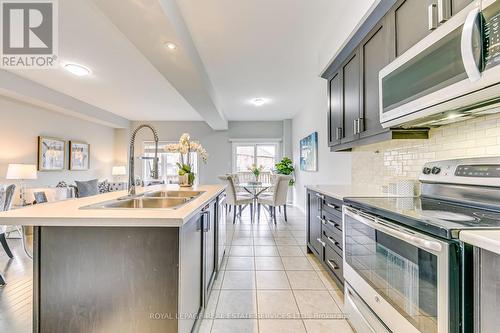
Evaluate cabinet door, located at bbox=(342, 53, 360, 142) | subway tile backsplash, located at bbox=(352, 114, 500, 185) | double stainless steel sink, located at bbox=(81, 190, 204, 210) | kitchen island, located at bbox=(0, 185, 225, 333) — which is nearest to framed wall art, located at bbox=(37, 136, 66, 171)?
double stainless steel sink, located at bbox=(81, 190, 204, 210)

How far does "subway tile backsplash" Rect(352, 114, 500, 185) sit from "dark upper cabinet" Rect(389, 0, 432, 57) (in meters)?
0.57

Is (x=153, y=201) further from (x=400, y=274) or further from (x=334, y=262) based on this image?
(x=400, y=274)

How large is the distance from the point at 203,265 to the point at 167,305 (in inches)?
22.0

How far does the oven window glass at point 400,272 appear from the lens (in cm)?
99

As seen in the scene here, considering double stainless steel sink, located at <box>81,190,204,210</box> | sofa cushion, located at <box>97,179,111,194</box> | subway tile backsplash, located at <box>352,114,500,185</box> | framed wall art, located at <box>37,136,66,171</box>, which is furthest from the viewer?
sofa cushion, located at <box>97,179,111,194</box>

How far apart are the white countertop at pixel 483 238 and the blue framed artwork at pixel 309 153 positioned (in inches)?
152

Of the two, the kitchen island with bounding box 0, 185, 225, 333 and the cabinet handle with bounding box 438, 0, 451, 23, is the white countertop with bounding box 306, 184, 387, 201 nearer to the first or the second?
the cabinet handle with bounding box 438, 0, 451, 23

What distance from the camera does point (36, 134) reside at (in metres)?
4.78

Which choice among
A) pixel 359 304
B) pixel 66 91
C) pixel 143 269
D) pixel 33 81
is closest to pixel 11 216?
pixel 143 269

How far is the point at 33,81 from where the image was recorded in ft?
13.4

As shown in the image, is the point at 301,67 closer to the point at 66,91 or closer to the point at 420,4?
the point at 420,4

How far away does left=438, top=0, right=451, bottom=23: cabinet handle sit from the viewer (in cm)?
116

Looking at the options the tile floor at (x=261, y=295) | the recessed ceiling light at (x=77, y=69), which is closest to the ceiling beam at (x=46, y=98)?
the recessed ceiling light at (x=77, y=69)

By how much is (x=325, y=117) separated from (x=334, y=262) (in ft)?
8.36
